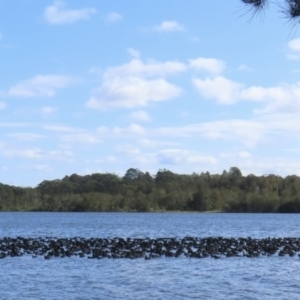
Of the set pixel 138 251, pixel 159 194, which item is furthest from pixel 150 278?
pixel 159 194

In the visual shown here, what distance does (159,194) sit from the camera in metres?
155

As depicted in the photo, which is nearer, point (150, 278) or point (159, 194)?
point (150, 278)

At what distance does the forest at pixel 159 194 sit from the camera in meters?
150

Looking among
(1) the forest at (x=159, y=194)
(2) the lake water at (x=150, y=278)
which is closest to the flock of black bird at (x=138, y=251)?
(2) the lake water at (x=150, y=278)

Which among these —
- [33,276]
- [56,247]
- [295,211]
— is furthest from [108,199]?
[33,276]

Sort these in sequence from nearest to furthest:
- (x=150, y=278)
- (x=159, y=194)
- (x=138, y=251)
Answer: (x=150, y=278) < (x=138, y=251) < (x=159, y=194)

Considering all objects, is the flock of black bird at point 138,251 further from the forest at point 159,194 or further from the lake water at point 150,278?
the forest at point 159,194

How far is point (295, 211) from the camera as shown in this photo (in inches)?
5719

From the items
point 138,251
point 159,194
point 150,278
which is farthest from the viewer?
point 159,194

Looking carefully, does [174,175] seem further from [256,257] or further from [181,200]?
A: [256,257]

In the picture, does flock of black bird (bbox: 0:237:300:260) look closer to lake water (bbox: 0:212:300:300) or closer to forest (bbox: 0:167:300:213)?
lake water (bbox: 0:212:300:300)

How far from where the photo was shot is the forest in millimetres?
150087

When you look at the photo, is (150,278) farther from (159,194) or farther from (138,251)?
(159,194)

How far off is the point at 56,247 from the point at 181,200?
117 meters
